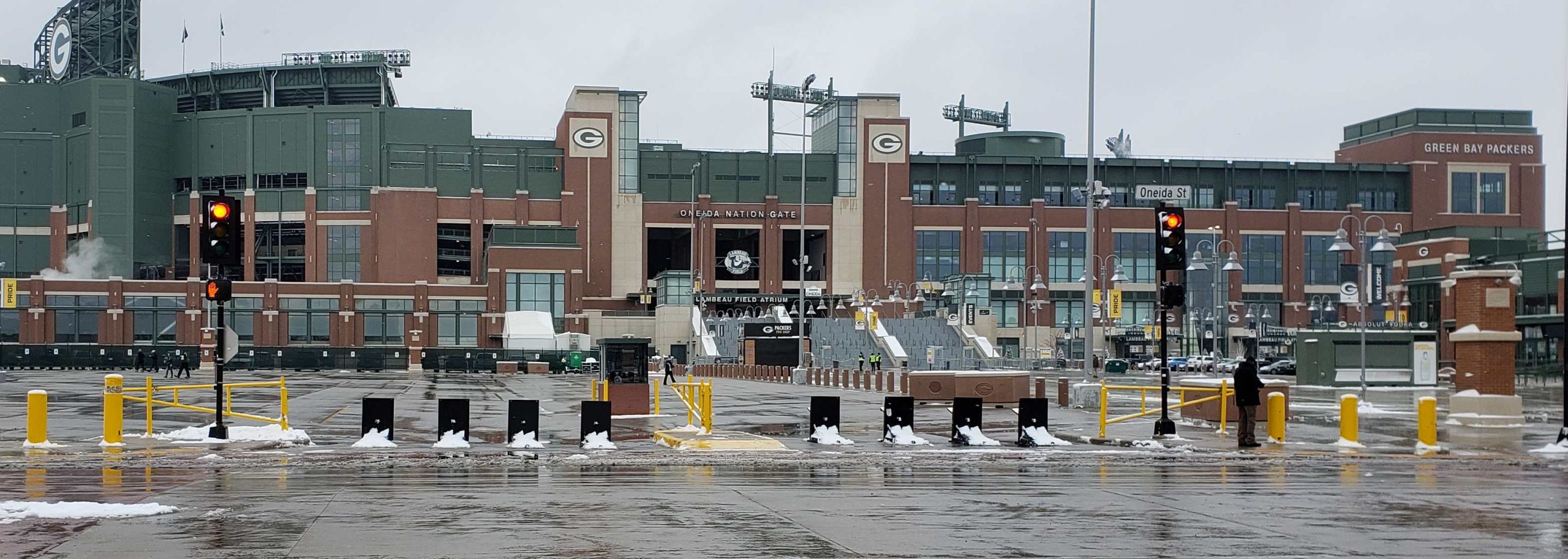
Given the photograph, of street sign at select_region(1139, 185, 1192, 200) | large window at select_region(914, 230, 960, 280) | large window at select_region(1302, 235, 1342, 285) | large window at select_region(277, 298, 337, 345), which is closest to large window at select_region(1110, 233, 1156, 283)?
large window at select_region(1302, 235, 1342, 285)

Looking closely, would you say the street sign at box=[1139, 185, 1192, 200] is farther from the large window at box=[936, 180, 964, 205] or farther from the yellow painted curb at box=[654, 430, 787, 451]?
the yellow painted curb at box=[654, 430, 787, 451]

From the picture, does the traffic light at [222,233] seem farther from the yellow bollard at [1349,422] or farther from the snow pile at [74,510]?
the yellow bollard at [1349,422]

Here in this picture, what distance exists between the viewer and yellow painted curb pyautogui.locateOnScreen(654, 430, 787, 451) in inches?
897

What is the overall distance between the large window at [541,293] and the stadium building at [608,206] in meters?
0.20

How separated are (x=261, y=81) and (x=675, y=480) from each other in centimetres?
11541

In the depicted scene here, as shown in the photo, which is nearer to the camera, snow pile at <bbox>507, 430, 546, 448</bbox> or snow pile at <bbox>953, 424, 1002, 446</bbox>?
snow pile at <bbox>507, 430, 546, 448</bbox>

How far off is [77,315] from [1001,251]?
72.9 metres

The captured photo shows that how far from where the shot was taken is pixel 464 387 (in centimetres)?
5566

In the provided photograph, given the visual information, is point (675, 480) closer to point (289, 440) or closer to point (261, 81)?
point (289, 440)

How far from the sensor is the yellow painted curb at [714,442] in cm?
2278

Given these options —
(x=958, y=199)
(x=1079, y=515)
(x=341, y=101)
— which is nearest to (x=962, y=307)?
(x=958, y=199)

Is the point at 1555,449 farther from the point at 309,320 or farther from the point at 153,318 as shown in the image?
the point at 153,318

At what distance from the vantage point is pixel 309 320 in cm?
10625

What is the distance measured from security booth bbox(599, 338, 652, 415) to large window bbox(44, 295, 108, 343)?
3217 inches
